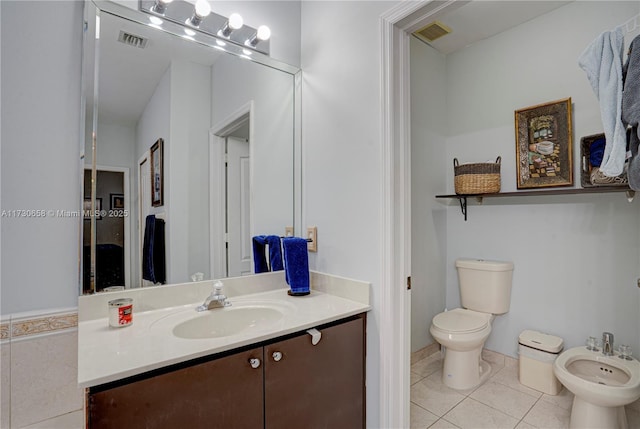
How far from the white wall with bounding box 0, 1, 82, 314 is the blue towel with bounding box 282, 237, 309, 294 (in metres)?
0.85

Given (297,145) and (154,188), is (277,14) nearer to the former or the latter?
(297,145)

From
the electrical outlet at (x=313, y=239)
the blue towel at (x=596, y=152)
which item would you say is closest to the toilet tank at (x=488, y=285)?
the blue towel at (x=596, y=152)

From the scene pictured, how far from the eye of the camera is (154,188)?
141 centimetres

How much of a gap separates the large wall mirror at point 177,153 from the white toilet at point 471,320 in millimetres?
1297

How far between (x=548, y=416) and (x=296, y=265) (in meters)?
1.75

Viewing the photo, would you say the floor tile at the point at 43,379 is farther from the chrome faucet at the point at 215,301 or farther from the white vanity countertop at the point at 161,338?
the chrome faucet at the point at 215,301

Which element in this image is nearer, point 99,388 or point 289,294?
point 99,388

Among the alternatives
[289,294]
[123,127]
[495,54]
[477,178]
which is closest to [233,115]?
[123,127]

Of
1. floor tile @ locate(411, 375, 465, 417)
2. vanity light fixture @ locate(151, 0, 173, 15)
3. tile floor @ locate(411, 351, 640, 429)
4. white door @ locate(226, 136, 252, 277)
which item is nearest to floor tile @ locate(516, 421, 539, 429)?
tile floor @ locate(411, 351, 640, 429)

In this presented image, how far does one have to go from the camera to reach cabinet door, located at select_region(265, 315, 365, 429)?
3.67ft

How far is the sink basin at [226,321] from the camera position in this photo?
1283mm

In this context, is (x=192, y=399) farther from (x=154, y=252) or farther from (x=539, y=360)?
(x=539, y=360)

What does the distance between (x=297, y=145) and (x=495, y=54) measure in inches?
71.5

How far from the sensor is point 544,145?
2.21m
